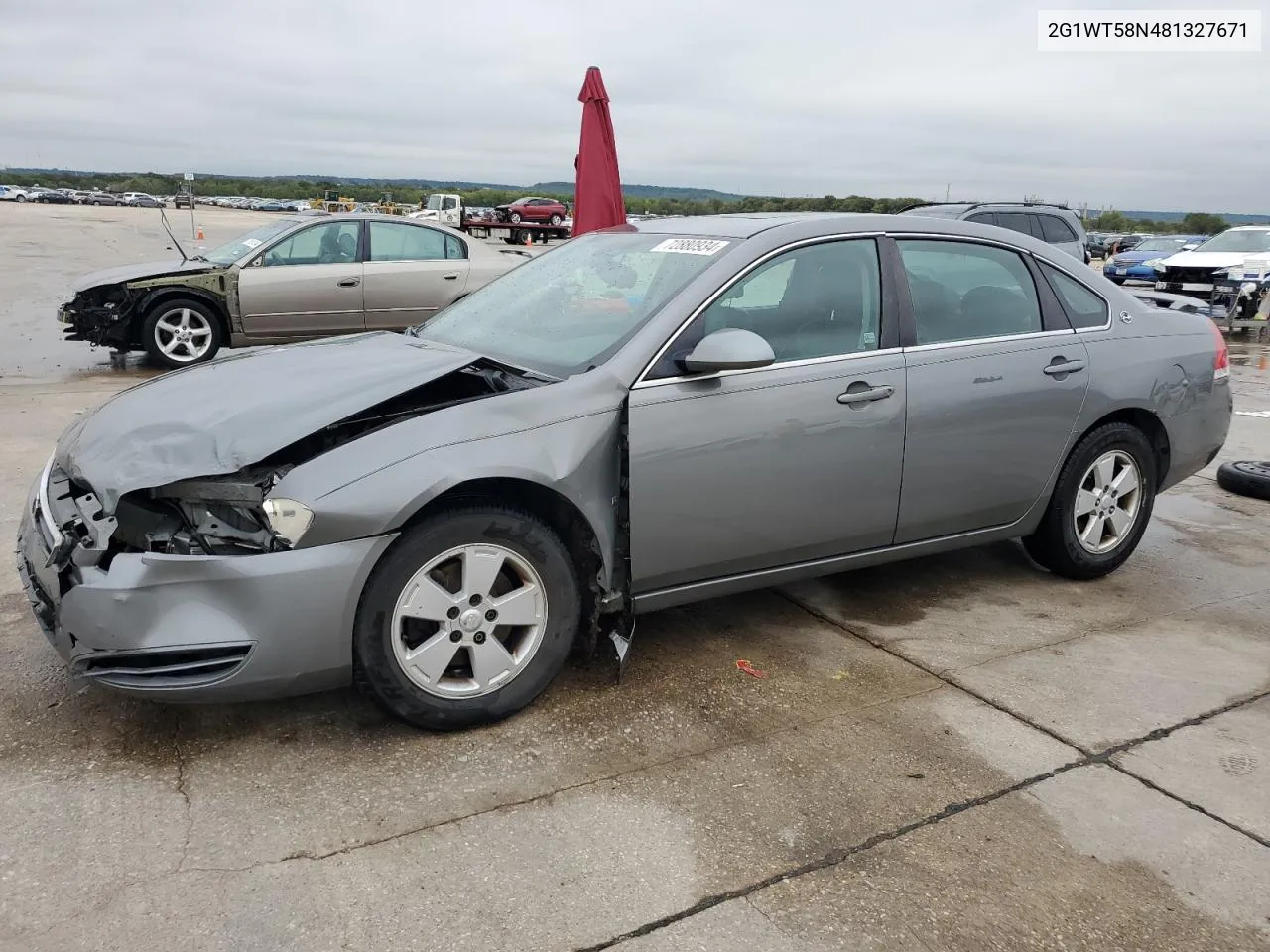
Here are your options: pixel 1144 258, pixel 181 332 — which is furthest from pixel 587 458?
pixel 1144 258

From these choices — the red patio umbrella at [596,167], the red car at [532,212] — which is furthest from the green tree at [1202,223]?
the red patio umbrella at [596,167]

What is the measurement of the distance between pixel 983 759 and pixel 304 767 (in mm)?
2072

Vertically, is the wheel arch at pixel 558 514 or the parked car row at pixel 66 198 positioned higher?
the parked car row at pixel 66 198

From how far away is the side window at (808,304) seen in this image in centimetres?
362

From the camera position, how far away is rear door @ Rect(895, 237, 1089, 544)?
3977 mm

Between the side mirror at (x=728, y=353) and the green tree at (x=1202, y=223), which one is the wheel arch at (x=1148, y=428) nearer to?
the side mirror at (x=728, y=353)

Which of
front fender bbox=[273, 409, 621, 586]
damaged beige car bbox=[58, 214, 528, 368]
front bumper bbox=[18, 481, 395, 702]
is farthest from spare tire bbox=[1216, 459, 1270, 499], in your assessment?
damaged beige car bbox=[58, 214, 528, 368]

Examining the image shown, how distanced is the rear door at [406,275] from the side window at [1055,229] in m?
8.42

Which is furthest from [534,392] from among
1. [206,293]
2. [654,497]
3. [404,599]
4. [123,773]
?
[206,293]

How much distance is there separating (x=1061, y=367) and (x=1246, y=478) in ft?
10.0

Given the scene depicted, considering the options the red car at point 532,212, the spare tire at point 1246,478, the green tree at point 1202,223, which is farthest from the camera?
the green tree at point 1202,223

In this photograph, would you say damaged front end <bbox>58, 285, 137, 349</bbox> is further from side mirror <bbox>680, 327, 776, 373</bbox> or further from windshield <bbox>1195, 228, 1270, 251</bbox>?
windshield <bbox>1195, 228, 1270, 251</bbox>

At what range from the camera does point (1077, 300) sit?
4547 mm

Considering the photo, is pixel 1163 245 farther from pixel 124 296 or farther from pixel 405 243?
pixel 124 296
